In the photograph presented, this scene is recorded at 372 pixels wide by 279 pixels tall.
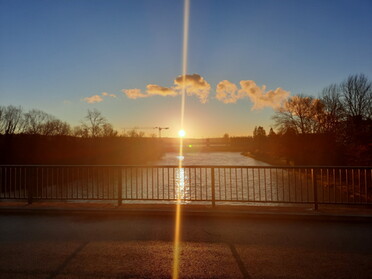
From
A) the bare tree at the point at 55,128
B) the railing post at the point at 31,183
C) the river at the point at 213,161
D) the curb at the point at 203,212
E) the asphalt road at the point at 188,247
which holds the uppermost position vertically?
the bare tree at the point at 55,128

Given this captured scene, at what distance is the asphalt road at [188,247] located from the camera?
3152 mm

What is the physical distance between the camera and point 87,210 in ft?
19.2

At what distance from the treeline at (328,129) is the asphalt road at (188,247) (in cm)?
2410

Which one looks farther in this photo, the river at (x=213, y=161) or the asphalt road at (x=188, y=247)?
the river at (x=213, y=161)

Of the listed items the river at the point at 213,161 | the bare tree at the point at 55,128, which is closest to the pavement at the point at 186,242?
the river at the point at 213,161

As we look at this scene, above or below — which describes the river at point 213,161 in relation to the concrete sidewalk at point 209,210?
below

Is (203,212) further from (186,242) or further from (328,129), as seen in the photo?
(328,129)

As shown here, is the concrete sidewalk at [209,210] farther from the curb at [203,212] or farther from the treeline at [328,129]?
the treeline at [328,129]

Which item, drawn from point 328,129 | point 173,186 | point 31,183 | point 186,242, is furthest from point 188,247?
point 328,129

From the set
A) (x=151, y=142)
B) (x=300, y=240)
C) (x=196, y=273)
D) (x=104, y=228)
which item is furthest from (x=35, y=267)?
(x=151, y=142)

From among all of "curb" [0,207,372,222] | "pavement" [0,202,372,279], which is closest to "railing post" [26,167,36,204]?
"pavement" [0,202,372,279]

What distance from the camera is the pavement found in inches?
125

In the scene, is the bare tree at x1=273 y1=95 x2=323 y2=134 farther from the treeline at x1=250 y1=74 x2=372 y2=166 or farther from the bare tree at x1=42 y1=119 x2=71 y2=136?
the bare tree at x1=42 y1=119 x2=71 y2=136

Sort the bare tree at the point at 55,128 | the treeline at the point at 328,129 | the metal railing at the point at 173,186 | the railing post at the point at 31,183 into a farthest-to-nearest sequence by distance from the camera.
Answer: the bare tree at the point at 55,128
the treeline at the point at 328,129
the railing post at the point at 31,183
the metal railing at the point at 173,186
